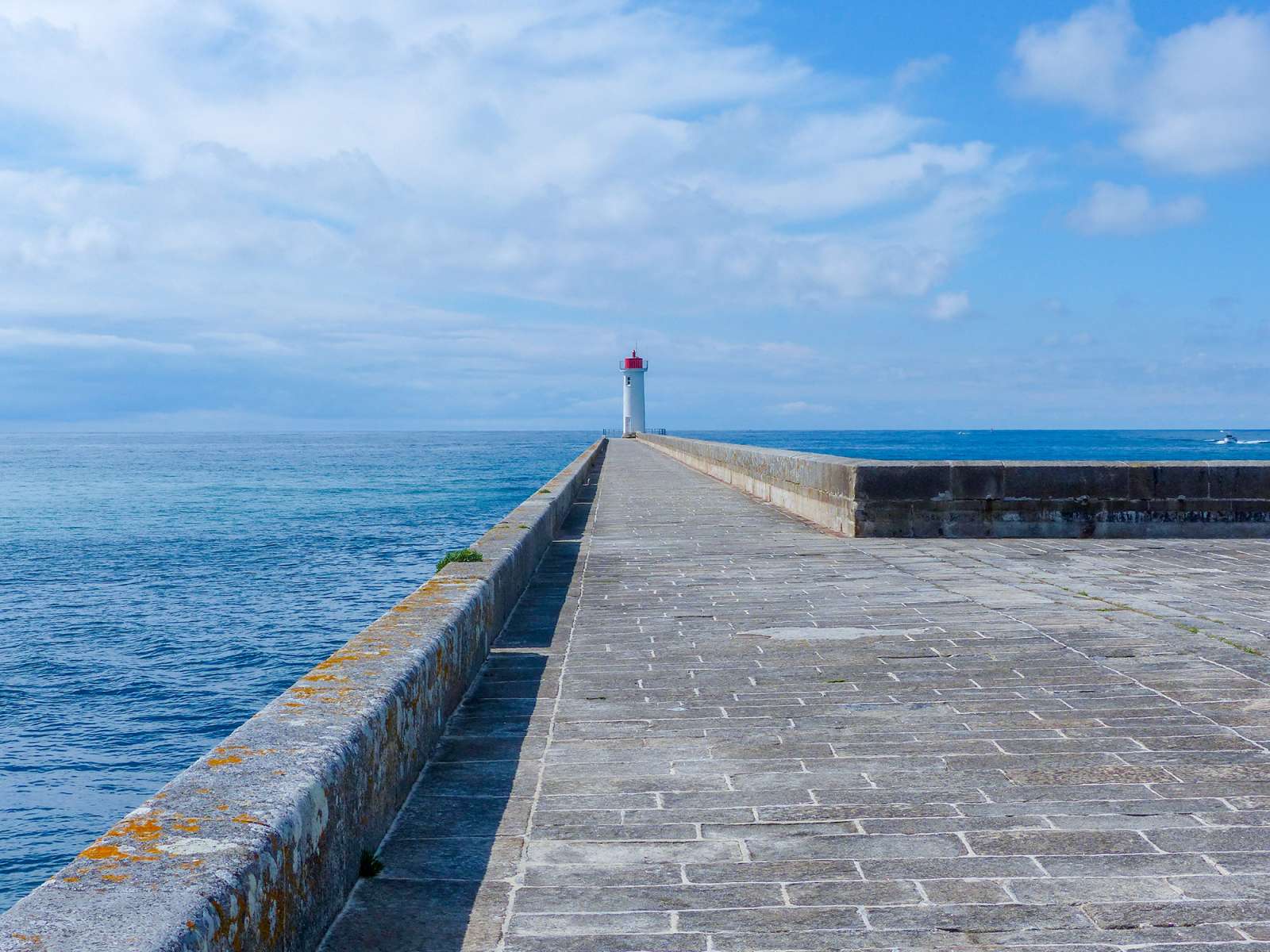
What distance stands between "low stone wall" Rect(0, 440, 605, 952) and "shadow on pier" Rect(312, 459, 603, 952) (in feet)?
0.23

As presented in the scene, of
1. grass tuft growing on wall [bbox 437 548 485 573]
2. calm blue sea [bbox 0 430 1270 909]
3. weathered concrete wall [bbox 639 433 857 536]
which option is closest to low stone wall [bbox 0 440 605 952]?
grass tuft growing on wall [bbox 437 548 485 573]

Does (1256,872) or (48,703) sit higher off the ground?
(1256,872)

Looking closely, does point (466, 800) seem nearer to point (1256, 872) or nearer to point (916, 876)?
point (916, 876)

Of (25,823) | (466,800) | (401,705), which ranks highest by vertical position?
(401,705)

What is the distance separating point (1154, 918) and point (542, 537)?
7263 millimetres

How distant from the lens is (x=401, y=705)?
3381mm

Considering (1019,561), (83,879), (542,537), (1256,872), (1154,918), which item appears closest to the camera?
(83,879)

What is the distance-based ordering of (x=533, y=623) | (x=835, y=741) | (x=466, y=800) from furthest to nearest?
(x=533, y=623)
(x=835, y=741)
(x=466, y=800)

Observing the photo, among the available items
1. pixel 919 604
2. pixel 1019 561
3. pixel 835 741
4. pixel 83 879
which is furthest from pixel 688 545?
pixel 83 879

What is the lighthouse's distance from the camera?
68750 mm

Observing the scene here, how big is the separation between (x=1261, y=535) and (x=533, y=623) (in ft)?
25.0

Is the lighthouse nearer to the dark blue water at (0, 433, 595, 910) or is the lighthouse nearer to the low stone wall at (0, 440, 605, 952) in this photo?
the dark blue water at (0, 433, 595, 910)

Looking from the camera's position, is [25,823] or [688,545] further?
[688,545]

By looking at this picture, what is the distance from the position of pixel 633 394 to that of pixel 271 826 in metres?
67.7
